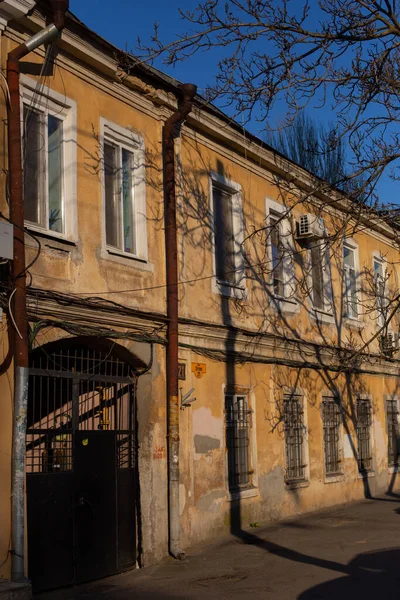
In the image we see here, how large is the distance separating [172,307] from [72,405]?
224 cm

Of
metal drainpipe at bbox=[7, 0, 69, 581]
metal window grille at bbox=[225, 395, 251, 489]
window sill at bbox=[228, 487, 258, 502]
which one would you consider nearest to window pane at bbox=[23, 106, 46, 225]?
metal drainpipe at bbox=[7, 0, 69, 581]

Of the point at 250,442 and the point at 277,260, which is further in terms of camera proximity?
the point at 277,260

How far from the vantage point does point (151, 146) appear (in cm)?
1149

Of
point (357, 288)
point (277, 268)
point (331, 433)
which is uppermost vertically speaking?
point (357, 288)

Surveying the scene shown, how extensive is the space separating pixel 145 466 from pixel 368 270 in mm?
10308

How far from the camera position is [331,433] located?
1647cm

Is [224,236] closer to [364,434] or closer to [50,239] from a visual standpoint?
[50,239]

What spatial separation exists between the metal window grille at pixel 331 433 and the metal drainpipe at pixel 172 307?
5.97m

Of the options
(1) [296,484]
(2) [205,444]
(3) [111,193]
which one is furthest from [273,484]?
(3) [111,193]

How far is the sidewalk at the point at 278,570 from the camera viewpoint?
28.0 ft

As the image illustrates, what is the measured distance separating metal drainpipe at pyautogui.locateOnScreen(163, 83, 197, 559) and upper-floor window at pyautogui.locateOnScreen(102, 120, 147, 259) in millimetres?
499

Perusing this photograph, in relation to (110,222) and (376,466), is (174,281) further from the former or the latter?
(376,466)

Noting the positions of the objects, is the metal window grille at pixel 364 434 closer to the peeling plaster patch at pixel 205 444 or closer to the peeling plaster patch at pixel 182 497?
the peeling plaster patch at pixel 205 444

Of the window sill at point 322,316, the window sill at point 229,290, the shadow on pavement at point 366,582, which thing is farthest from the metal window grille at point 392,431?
the shadow on pavement at point 366,582
